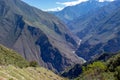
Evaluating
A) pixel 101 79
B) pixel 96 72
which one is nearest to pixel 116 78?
pixel 101 79

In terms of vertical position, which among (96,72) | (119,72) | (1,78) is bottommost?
(1,78)

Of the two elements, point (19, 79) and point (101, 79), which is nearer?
point (19, 79)

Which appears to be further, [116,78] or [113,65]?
[113,65]

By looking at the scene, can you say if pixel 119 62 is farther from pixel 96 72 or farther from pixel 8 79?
pixel 8 79

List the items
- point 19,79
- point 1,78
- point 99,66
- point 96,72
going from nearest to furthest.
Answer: point 1,78 < point 19,79 < point 96,72 < point 99,66

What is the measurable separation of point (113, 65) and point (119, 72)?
4994 centimetres

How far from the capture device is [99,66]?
17150 cm

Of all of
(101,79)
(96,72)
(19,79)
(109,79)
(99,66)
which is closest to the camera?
A: (19,79)

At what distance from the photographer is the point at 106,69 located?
16138 centimetres

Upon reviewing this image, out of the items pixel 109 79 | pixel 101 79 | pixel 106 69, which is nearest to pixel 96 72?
pixel 106 69

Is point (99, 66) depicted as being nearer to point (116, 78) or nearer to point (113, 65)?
point (113, 65)

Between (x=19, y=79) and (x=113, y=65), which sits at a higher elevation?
(x=113, y=65)

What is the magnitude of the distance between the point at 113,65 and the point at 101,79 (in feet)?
142

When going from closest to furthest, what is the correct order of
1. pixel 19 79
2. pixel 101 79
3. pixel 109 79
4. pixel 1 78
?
pixel 1 78, pixel 19 79, pixel 109 79, pixel 101 79
